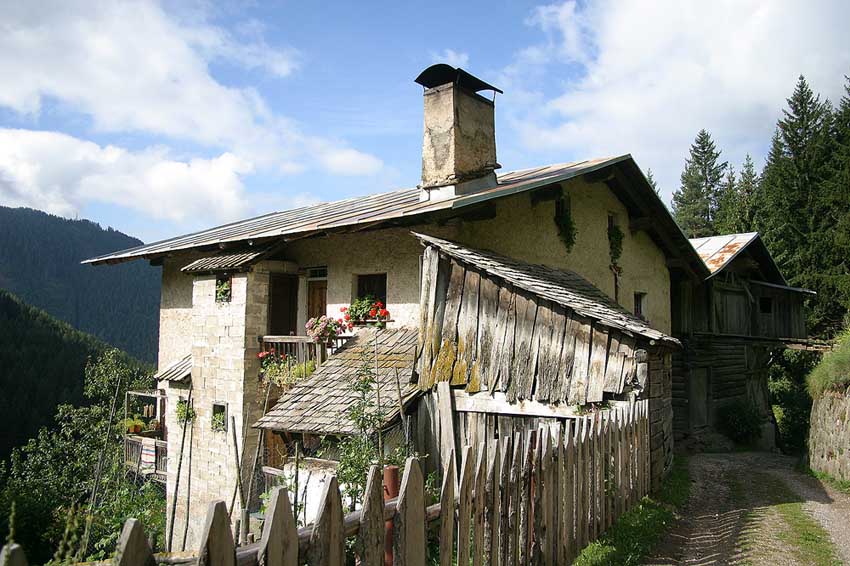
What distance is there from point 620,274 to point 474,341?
6707mm

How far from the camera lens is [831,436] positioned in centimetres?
1141

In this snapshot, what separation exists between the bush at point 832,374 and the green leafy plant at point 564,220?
19.1ft

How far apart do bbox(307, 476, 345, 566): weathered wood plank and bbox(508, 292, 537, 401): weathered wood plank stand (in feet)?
18.6

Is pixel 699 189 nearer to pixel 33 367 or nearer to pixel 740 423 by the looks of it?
pixel 740 423

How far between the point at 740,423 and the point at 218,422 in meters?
15.7

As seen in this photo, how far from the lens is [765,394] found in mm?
21641

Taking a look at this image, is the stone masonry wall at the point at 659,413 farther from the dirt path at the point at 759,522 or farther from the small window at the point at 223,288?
the small window at the point at 223,288

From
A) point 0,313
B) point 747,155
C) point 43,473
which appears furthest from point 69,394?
point 747,155

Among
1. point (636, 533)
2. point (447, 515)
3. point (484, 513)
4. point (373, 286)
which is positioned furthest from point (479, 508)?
point (373, 286)

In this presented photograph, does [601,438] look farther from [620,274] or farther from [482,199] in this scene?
[620,274]

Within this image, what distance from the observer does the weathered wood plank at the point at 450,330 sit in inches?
341

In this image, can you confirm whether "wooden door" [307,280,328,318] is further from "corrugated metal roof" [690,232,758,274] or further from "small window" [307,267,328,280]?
"corrugated metal roof" [690,232,758,274]

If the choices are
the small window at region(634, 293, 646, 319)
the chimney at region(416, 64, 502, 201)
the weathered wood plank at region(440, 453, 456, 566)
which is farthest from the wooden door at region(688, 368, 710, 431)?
the weathered wood plank at region(440, 453, 456, 566)

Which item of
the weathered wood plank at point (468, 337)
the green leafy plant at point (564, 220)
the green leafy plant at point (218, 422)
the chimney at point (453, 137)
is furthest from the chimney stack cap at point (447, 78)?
the green leafy plant at point (218, 422)
